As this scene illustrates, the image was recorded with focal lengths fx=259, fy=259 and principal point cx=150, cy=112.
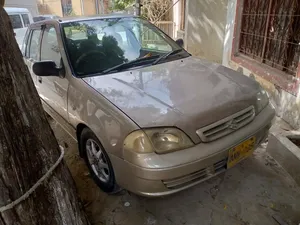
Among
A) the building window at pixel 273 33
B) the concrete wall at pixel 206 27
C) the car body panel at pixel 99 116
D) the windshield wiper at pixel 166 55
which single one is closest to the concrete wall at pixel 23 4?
the concrete wall at pixel 206 27

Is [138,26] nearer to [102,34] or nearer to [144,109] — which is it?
[102,34]

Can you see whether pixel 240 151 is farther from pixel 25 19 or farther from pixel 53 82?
pixel 25 19

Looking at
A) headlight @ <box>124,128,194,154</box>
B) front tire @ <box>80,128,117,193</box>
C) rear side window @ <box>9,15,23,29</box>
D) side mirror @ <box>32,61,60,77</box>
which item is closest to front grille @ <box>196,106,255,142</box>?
headlight @ <box>124,128,194,154</box>

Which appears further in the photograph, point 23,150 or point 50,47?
point 50,47

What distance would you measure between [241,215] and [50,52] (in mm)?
2747

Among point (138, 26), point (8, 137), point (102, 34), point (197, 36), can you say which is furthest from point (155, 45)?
point (197, 36)

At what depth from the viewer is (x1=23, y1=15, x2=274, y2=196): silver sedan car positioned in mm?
1954

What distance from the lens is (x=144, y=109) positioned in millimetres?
2057

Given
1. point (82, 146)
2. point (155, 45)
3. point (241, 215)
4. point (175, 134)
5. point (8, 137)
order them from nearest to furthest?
point (8, 137) → point (175, 134) → point (241, 215) → point (82, 146) → point (155, 45)

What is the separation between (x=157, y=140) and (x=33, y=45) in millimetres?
2834

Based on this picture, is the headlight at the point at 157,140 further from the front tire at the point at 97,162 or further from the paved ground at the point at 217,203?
the paved ground at the point at 217,203

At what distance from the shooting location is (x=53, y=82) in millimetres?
3039

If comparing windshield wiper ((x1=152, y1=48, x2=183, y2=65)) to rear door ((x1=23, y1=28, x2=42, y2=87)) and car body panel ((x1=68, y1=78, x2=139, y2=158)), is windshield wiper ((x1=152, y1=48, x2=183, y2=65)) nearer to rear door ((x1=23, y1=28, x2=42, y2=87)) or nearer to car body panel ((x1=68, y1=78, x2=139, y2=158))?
car body panel ((x1=68, y1=78, x2=139, y2=158))

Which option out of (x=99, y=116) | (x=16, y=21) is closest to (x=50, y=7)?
(x=16, y=21)
